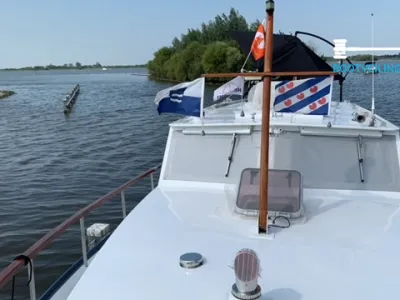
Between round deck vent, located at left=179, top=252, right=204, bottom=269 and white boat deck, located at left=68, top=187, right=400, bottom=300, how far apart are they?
52mm

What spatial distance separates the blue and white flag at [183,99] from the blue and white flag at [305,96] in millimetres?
955

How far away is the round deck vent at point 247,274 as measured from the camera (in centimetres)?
281

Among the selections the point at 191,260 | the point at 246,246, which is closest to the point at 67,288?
the point at 191,260

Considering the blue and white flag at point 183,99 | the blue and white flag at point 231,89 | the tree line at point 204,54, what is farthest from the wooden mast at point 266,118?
the tree line at point 204,54

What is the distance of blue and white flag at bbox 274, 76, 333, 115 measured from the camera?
5156mm

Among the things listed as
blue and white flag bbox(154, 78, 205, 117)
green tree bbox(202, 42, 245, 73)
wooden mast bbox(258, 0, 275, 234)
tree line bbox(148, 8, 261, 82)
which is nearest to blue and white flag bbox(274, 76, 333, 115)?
blue and white flag bbox(154, 78, 205, 117)

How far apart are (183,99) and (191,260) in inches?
84.4

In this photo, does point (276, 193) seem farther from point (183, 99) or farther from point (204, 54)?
point (204, 54)

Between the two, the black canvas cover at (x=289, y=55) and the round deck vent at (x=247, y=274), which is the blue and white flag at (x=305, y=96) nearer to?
the black canvas cover at (x=289, y=55)

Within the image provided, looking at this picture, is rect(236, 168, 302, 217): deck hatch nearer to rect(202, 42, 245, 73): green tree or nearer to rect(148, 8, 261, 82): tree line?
rect(148, 8, 261, 82): tree line

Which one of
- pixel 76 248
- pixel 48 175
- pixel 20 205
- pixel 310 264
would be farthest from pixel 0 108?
pixel 310 264

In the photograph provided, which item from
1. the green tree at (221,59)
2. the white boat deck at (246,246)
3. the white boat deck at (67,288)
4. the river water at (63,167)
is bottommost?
the river water at (63,167)

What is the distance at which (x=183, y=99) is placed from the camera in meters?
5.02

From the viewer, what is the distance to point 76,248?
377 inches
